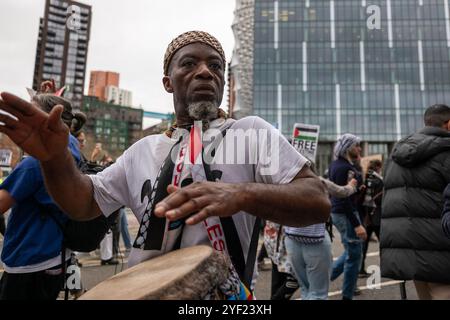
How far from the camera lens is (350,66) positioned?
191ft

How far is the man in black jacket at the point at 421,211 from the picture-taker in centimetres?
264

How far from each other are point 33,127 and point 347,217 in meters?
4.15

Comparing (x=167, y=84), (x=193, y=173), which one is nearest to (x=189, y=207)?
(x=193, y=173)

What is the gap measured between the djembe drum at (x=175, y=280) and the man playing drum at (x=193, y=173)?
0.44 ft

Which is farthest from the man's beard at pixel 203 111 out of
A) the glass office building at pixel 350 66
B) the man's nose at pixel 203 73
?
the glass office building at pixel 350 66

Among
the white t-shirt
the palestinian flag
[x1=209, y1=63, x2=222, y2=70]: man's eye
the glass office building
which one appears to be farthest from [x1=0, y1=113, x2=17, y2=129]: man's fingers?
the glass office building

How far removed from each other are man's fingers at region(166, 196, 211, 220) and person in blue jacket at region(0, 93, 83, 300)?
63.7 inches

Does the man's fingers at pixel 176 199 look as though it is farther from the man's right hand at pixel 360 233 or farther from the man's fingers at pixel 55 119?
the man's right hand at pixel 360 233

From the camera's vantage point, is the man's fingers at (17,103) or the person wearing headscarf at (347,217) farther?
the person wearing headscarf at (347,217)

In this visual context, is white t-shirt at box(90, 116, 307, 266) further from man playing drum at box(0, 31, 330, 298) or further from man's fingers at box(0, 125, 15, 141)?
man's fingers at box(0, 125, 15, 141)

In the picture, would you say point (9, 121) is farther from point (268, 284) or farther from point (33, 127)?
point (268, 284)

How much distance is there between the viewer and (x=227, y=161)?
1524 mm

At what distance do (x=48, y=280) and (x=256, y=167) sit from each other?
1.82m

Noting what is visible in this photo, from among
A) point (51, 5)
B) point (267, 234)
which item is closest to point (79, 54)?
point (51, 5)
